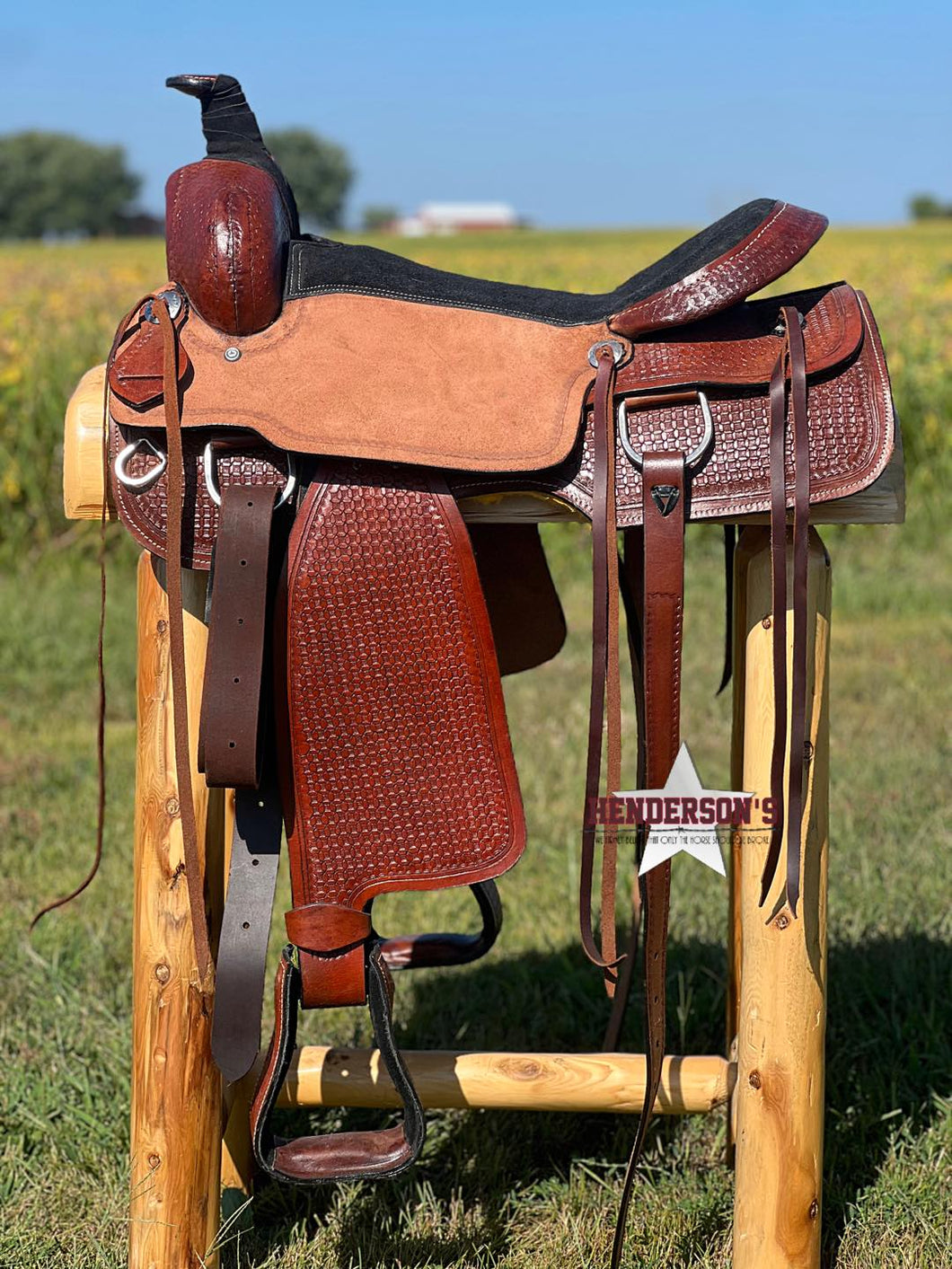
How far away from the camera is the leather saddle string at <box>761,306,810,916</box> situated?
61.3 inches

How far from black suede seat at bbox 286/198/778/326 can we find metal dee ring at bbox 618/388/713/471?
166mm

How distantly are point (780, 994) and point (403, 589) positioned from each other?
732mm

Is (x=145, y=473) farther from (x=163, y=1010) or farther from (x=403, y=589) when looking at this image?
(x=163, y=1010)

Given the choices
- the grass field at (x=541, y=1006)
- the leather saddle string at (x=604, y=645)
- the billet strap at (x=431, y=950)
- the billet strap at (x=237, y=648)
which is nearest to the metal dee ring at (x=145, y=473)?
the billet strap at (x=237, y=648)

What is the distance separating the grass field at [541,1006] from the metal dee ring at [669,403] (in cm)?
116

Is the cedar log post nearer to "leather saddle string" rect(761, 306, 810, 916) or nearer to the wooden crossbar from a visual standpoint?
"leather saddle string" rect(761, 306, 810, 916)

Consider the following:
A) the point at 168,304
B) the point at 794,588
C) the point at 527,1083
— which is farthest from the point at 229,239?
the point at 527,1083

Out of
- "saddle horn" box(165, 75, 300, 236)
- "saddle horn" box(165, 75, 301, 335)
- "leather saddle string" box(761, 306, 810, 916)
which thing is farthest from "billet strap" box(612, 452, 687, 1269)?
"saddle horn" box(165, 75, 300, 236)

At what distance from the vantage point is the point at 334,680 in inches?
64.1

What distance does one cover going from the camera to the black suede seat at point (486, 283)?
170 cm

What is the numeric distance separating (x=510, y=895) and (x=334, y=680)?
1.59 meters

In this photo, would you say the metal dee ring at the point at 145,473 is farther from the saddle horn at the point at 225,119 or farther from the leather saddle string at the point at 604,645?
the leather saddle string at the point at 604,645

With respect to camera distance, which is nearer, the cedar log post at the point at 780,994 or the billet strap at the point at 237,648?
the billet strap at the point at 237,648

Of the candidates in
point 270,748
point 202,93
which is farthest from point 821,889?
point 202,93
